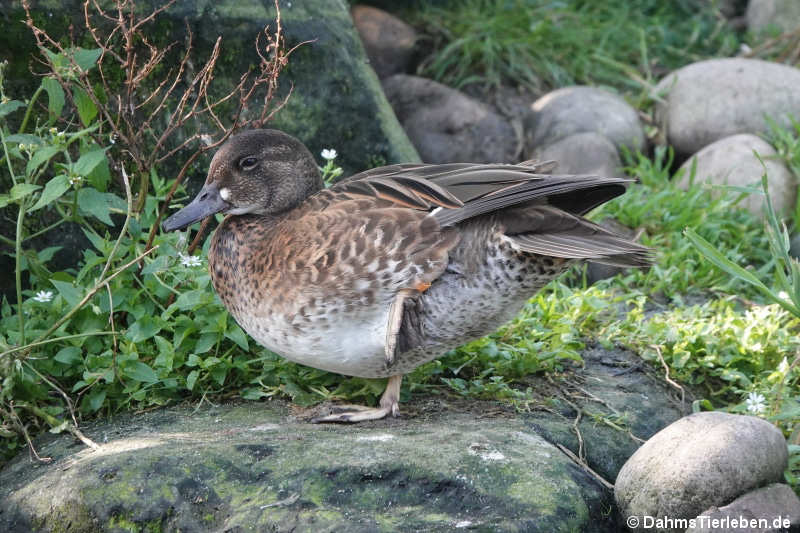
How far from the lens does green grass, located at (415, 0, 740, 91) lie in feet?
22.7

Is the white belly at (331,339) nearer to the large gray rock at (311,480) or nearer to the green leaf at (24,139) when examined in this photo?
the large gray rock at (311,480)

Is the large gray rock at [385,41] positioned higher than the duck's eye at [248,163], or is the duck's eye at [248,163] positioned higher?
the duck's eye at [248,163]

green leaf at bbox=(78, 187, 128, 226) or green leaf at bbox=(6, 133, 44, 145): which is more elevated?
green leaf at bbox=(6, 133, 44, 145)

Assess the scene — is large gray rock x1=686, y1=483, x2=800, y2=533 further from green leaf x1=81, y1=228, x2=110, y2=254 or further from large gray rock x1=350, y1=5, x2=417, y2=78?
large gray rock x1=350, y1=5, x2=417, y2=78

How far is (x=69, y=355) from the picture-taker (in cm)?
337

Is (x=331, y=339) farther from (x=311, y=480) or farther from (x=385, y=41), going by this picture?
(x=385, y=41)

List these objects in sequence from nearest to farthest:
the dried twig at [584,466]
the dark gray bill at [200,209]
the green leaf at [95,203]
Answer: the dried twig at [584,466]
the green leaf at [95,203]
the dark gray bill at [200,209]

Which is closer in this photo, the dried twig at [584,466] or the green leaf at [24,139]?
the dried twig at [584,466]

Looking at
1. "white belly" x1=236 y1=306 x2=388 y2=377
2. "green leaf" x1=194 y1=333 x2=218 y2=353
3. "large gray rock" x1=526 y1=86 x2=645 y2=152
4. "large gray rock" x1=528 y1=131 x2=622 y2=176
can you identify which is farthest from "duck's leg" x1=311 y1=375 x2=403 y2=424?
"large gray rock" x1=526 y1=86 x2=645 y2=152

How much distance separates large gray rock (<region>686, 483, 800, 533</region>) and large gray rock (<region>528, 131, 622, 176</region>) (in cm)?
353

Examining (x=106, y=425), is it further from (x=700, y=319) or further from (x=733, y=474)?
(x=700, y=319)

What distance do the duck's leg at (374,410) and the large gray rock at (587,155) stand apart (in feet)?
10.1

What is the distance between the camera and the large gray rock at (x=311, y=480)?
8.71 feet

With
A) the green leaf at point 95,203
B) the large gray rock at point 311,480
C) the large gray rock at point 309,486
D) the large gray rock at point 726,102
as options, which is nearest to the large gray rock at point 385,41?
the large gray rock at point 726,102
